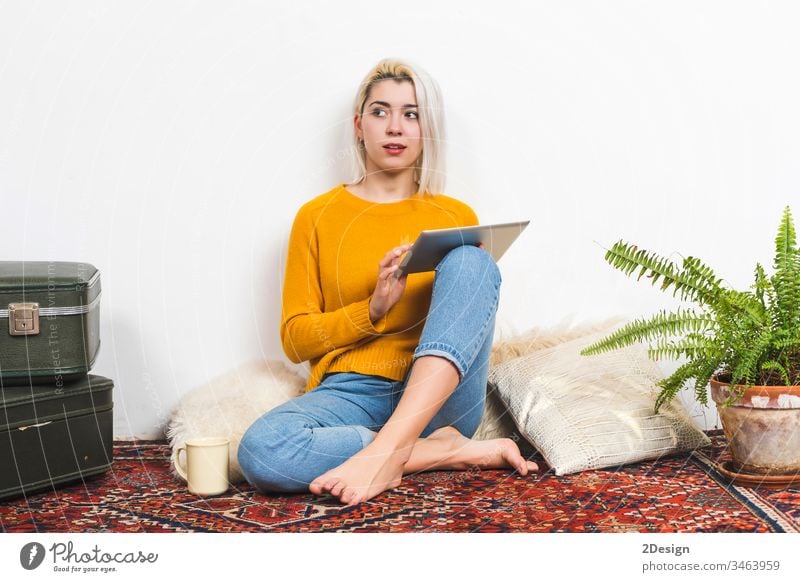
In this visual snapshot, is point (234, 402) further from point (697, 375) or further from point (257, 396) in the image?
point (697, 375)

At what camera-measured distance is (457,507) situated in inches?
55.4

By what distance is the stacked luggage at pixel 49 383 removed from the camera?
1.52 meters

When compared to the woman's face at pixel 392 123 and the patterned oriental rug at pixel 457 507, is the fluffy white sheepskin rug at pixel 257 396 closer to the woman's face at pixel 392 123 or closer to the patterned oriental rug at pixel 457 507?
the patterned oriental rug at pixel 457 507

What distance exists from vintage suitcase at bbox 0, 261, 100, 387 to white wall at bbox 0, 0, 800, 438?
443 millimetres

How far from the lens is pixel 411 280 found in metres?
1.74

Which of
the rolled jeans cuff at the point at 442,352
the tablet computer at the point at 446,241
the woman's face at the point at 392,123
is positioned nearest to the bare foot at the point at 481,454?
the rolled jeans cuff at the point at 442,352

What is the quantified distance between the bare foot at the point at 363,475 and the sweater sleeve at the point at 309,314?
267mm

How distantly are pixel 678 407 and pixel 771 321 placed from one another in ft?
1.00

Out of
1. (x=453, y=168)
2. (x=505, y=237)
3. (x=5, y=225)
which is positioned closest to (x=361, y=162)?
(x=453, y=168)

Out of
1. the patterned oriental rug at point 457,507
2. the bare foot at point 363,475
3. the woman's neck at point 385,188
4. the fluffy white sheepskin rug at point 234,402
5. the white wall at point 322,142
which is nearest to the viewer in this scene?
the patterned oriental rug at point 457,507

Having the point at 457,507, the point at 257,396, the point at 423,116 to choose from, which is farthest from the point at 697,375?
the point at 257,396

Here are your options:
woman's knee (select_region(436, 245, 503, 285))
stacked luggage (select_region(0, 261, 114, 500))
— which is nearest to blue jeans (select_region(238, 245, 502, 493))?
woman's knee (select_region(436, 245, 503, 285))

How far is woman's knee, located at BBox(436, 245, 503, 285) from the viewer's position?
153cm

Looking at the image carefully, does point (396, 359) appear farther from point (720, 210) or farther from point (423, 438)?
point (720, 210)
